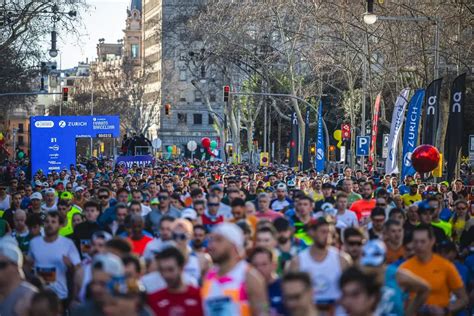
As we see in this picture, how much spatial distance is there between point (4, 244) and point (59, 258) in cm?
251

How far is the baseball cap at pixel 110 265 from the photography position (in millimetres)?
9258

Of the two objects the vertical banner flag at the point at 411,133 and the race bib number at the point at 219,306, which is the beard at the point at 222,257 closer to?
the race bib number at the point at 219,306

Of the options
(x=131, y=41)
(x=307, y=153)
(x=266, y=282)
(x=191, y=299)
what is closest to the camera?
(x=191, y=299)

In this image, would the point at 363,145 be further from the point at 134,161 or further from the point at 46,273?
the point at 46,273

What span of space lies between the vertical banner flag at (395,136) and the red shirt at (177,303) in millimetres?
25031

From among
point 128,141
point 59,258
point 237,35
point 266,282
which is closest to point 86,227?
point 59,258

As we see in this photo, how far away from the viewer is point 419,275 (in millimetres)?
11750

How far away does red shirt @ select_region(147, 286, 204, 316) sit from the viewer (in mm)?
9594

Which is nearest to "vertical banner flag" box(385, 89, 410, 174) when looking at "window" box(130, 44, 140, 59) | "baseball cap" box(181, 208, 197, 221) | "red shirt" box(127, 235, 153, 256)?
"baseball cap" box(181, 208, 197, 221)

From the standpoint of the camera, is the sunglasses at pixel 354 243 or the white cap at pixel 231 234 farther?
the sunglasses at pixel 354 243

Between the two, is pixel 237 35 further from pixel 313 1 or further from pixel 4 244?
pixel 4 244

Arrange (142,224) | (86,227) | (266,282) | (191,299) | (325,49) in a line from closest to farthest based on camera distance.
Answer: (191,299) → (266,282) → (142,224) → (86,227) → (325,49)

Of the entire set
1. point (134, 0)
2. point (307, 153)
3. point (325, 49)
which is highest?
point (134, 0)

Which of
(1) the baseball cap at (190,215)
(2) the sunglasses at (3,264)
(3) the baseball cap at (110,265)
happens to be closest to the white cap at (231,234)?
(3) the baseball cap at (110,265)
